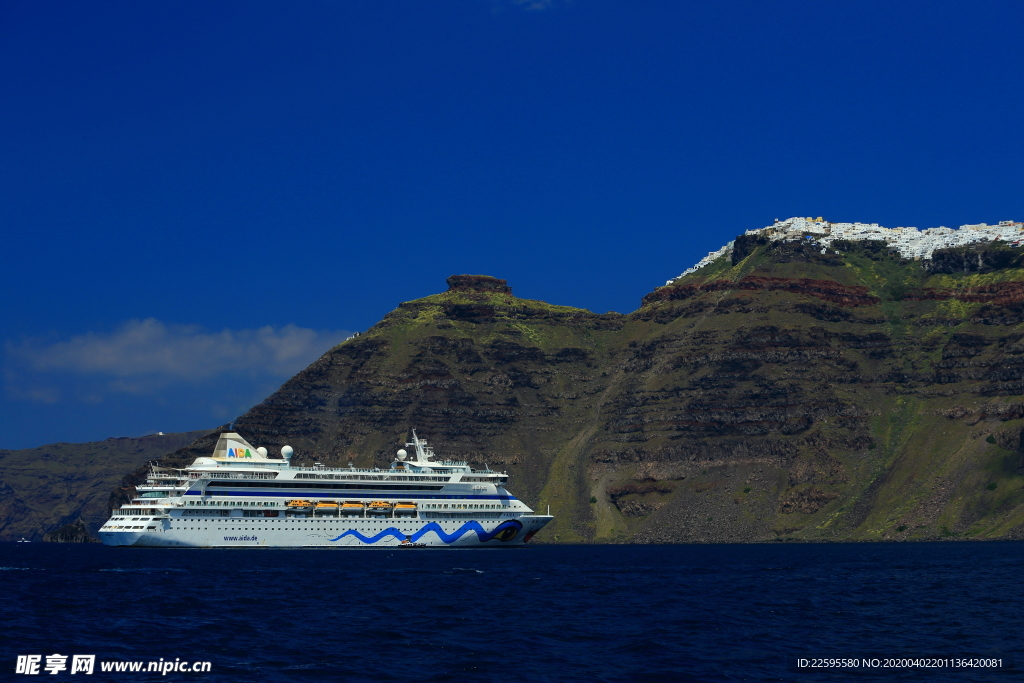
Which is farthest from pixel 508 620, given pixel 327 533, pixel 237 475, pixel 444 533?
pixel 237 475

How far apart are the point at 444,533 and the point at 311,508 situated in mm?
18215

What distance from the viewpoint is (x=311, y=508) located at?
474ft

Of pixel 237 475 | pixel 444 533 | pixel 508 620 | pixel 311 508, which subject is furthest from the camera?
pixel 444 533

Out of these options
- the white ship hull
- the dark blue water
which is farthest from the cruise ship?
the dark blue water

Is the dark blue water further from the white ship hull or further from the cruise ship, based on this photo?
the cruise ship

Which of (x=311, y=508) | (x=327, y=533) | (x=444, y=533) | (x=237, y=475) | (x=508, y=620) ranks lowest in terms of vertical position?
(x=508, y=620)

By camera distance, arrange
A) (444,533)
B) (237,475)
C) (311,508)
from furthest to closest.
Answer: (444,533) < (311,508) < (237,475)

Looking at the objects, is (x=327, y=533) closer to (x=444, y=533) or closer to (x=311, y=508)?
(x=311, y=508)

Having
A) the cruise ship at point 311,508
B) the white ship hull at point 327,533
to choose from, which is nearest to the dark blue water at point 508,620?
the white ship hull at point 327,533

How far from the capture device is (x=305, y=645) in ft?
171

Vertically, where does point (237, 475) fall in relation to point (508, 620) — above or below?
above

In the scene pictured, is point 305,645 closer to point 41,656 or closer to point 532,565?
point 41,656

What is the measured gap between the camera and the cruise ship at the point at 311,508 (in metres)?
140

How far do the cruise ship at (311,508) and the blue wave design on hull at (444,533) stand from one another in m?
0.13
